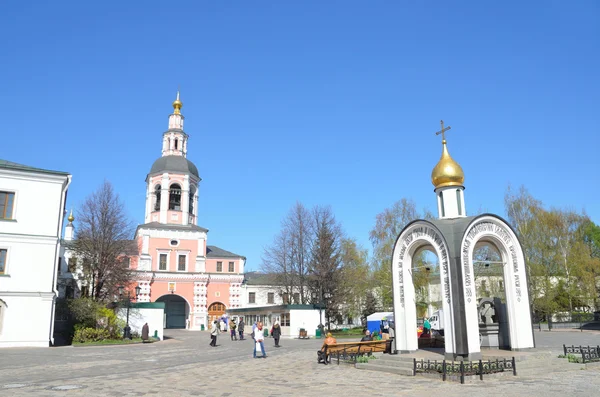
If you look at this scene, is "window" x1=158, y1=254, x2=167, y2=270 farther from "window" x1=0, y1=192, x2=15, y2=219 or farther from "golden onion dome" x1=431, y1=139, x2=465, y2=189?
"golden onion dome" x1=431, y1=139, x2=465, y2=189

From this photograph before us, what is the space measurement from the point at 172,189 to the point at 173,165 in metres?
2.56

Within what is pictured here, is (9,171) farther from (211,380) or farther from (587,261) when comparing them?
(587,261)

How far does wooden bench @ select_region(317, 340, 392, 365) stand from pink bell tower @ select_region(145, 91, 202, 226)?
1467 inches

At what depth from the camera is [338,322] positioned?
147 feet

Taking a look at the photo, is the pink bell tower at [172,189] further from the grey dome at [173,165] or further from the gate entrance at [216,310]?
the gate entrance at [216,310]

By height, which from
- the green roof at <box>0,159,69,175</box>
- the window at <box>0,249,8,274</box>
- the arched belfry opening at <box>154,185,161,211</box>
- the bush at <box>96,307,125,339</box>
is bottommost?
the bush at <box>96,307,125,339</box>

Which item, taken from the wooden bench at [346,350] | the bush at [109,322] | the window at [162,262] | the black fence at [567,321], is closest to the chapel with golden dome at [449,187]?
the wooden bench at [346,350]

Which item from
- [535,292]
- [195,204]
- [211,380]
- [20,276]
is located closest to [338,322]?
[535,292]

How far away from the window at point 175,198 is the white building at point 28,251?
25.0 meters

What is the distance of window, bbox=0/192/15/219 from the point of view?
83.6ft

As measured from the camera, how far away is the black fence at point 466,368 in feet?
40.0

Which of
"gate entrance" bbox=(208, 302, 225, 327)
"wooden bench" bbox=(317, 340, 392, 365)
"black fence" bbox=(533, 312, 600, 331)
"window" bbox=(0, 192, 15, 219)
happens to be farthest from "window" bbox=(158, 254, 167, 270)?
"wooden bench" bbox=(317, 340, 392, 365)

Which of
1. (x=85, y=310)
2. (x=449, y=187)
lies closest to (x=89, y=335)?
(x=85, y=310)

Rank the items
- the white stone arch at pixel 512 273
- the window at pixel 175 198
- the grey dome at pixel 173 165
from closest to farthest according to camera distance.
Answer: the white stone arch at pixel 512 273
the grey dome at pixel 173 165
the window at pixel 175 198
